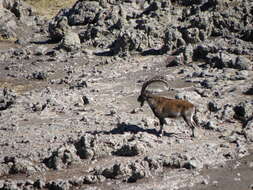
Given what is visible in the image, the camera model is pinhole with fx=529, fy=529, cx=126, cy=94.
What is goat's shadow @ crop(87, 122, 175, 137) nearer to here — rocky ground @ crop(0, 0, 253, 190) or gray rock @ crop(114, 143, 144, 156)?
rocky ground @ crop(0, 0, 253, 190)

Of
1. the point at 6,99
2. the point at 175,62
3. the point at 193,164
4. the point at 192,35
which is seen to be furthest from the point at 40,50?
the point at 193,164

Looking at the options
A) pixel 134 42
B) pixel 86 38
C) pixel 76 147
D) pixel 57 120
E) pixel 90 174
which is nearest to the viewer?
pixel 90 174

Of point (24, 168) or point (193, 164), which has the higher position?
point (193, 164)

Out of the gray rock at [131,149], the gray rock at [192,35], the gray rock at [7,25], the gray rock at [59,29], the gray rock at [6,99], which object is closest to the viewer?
the gray rock at [131,149]

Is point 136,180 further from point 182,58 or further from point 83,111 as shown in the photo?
point 182,58

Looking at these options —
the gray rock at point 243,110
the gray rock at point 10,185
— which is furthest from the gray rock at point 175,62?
the gray rock at point 10,185

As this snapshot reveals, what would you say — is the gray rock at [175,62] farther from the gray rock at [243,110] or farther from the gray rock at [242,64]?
the gray rock at [243,110]

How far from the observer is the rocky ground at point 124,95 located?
1395 centimetres

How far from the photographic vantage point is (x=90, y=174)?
14.0 metres

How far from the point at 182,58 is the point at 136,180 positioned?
12.0 m

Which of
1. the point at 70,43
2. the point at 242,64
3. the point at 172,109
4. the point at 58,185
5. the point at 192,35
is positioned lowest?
the point at 58,185

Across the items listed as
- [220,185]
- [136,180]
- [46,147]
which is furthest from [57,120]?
[220,185]

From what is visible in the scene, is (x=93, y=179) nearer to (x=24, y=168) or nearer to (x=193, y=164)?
(x=24, y=168)

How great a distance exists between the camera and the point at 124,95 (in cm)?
2070
